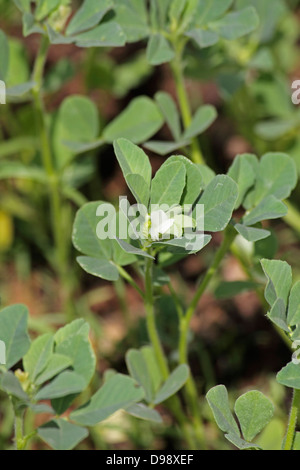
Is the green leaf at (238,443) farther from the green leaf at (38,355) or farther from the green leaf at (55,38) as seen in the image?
the green leaf at (55,38)

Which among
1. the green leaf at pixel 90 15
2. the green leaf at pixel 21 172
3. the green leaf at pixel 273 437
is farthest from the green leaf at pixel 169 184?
the green leaf at pixel 21 172

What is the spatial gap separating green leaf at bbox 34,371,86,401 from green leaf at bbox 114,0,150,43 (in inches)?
26.7

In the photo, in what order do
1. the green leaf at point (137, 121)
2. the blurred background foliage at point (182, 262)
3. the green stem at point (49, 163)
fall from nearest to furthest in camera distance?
the green stem at point (49, 163) < the green leaf at point (137, 121) < the blurred background foliage at point (182, 262)

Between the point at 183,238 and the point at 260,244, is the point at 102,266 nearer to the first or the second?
the point at 183,238

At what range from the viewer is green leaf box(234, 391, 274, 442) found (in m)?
0.93

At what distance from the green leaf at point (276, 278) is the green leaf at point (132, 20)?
0.60m

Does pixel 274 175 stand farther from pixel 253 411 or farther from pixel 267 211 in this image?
pixel 253 411

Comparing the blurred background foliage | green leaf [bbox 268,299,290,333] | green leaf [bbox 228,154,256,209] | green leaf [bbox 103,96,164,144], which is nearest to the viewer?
green leaf [bbox 268,299,290,333]

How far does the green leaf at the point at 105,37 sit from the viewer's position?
1171 millimetres

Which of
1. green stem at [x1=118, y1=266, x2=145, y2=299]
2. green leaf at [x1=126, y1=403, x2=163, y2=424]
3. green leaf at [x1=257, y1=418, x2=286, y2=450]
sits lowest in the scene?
green leaf at [x1=257, y1=418, x2=286, y2=450]

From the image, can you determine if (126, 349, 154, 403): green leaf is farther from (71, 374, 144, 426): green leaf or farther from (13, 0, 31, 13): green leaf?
(13, 0, 31, 13): green leaf

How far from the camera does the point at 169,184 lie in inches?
37.2

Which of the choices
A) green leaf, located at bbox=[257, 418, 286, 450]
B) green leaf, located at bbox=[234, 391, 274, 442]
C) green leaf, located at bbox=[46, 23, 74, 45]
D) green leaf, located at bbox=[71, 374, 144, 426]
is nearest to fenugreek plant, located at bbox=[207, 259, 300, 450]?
green leaf, located at bbox=[234, 391, 274, 442]
